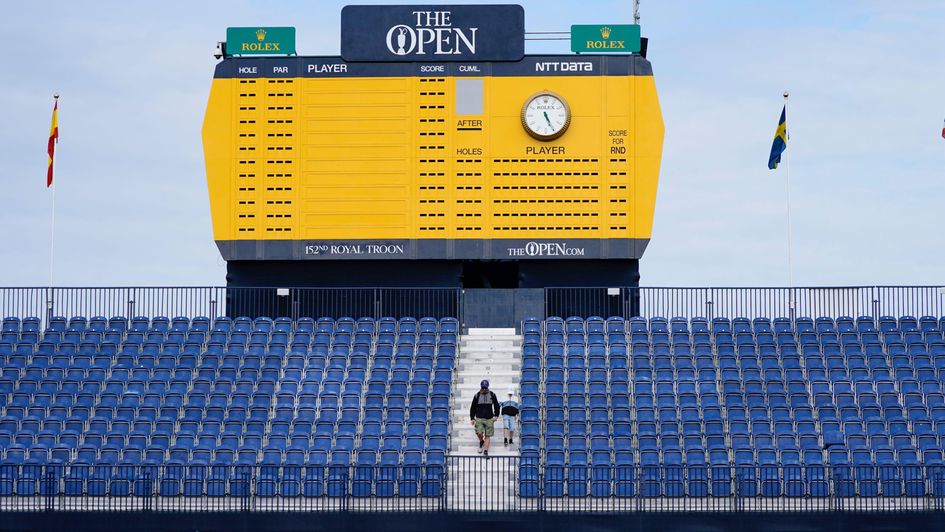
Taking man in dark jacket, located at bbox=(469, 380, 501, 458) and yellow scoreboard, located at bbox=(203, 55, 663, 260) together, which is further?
yellow scoreboard, located at bbox=(203, 55, 663, 260)

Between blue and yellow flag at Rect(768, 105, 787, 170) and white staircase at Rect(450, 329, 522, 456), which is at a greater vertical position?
blue and yellow flag at Rect(768, 105, 787, 170)

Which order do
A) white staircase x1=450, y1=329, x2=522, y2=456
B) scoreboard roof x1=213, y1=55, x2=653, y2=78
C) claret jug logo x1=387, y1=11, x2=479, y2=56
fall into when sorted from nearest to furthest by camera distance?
white staircase x1=450, y1=329, x2=522, y2=456
scoreboard roof x1=213, y1=55, x2=653, y2=78
claret jug logo x1=387, y1=11, x2=479, y2=56

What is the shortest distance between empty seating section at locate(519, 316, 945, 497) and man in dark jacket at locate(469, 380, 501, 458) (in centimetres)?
83

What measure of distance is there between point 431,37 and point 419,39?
309 mm

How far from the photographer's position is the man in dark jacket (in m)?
30.5

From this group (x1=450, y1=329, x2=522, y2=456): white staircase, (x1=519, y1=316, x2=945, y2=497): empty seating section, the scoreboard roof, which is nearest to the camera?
(x1=519, y1=316, x2=945, y2=497): empty seating section

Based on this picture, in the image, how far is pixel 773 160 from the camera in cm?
3859

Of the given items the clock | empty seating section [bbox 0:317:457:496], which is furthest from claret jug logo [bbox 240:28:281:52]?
empty seating section [bbox 0:317:457:496]

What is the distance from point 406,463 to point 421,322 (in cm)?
674

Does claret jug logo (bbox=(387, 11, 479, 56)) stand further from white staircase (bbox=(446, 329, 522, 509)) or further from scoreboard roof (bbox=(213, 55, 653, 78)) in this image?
white staircase (bbox=(446, 329, 522, 509))

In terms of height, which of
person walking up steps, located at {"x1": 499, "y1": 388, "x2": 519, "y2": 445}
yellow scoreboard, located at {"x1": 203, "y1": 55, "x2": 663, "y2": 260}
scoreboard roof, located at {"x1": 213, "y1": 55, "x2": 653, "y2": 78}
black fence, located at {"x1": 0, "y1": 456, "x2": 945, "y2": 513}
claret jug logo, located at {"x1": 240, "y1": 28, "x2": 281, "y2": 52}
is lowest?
black fence, located at {"x1": 0, "y1": 456, "x2": 945, "y2": 513}

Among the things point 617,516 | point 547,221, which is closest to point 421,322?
point 547,221

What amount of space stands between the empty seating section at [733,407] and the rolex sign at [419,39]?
7165mm

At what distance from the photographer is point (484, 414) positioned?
1200 inches
